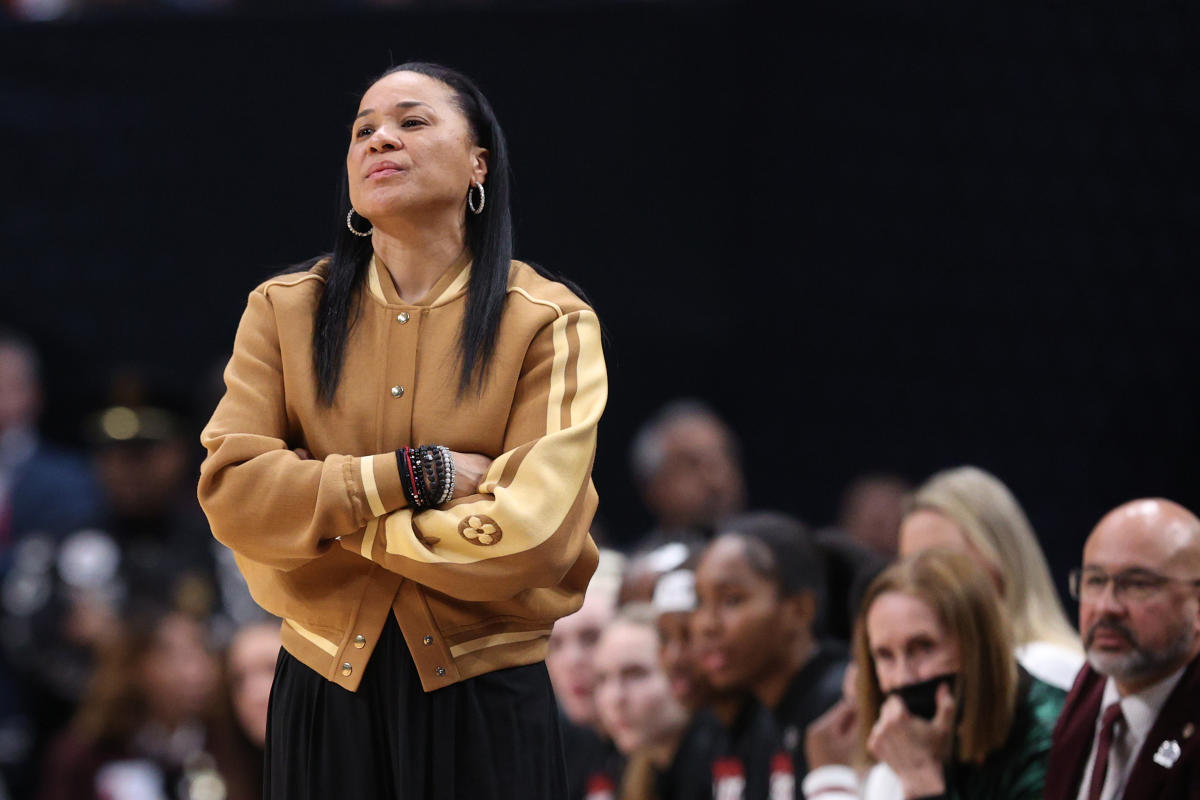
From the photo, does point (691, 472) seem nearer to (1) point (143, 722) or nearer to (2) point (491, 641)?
(1) point (143, 722)

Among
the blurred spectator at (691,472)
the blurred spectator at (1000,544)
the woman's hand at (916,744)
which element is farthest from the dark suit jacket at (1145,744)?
the blurred spectator at (691,472)

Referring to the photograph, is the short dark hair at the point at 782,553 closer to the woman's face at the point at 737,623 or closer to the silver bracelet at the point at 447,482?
the woman's face at the point at 737,623

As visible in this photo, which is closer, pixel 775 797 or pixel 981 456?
pixel 775 797

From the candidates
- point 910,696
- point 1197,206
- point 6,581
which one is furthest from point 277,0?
point 910,696

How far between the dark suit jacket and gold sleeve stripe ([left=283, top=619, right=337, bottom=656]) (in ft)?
5.66

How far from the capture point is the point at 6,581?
8.23m

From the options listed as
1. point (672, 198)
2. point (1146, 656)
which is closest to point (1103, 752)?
point (1146, 656)

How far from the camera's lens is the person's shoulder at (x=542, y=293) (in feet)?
10.9

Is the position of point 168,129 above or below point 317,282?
above

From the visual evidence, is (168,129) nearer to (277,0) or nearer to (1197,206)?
(277,0)

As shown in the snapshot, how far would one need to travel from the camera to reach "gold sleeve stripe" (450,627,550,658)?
3.22 metres

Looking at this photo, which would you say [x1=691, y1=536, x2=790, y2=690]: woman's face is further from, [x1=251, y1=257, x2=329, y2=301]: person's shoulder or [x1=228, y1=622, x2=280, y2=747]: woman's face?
[x1=251, y1=257, x2=329, y2=301]: person's shoulder

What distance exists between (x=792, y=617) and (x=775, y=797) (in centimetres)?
53

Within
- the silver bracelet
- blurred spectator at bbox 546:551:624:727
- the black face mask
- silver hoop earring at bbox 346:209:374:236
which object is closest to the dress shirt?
the black face mask
